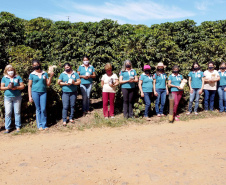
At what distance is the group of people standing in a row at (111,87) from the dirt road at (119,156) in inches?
36.4

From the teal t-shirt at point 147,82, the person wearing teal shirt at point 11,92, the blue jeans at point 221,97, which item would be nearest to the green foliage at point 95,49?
the person wearing teal shirt at point 11,92

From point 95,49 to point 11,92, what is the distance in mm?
3960

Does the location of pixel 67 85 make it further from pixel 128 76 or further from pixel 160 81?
pixel 160 81

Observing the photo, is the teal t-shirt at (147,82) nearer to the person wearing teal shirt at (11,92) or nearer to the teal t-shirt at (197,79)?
the teal t-shirt at (197,79)

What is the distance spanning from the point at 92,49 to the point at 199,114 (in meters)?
4.83

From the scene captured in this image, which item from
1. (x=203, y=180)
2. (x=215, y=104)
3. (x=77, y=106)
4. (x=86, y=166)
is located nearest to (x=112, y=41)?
(x=77, y=106)

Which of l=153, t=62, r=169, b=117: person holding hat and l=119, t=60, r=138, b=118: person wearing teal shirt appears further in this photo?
l=153, t=62, r=169, b=117: person holding hat

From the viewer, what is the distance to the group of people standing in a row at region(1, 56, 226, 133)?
6.19 metres

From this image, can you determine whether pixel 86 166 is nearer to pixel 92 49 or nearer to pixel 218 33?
pixel 92 49

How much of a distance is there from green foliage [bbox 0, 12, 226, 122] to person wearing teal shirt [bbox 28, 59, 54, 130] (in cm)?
51

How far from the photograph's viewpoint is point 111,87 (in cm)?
717

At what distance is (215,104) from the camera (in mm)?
8859

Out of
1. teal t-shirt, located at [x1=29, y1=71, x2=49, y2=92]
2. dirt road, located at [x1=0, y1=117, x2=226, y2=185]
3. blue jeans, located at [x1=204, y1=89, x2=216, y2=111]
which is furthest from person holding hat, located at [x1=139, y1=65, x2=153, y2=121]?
teal t-shirt, located at [x1=29, y1=71, x2=49, y2=92]

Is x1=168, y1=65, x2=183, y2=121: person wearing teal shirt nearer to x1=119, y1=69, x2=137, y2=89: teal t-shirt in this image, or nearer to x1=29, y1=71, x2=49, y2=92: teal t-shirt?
x1=119, y1=69, x2=137, y2=89: teal t-shirt
